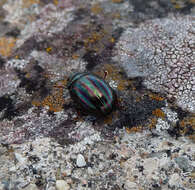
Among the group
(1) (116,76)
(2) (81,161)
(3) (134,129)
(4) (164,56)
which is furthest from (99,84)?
(4) (164,56)

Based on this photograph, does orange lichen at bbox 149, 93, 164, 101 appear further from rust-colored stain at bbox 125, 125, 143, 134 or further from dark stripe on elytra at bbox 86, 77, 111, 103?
dark stripe on elytra at bbox 86, 77, 111, 103

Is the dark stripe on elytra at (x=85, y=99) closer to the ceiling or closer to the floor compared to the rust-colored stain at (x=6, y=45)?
closer to the floor

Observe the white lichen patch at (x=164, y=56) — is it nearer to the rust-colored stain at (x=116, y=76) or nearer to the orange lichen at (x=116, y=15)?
the rust-colored stain at (x=116, y=76)

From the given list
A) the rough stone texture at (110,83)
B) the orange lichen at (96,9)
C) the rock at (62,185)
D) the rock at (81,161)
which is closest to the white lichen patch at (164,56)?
the rough stone texture at (110,83)

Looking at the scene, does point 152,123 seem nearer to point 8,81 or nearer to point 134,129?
point 134,129

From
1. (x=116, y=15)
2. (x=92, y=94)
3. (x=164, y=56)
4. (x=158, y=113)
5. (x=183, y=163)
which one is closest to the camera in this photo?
(x=183, y=163)

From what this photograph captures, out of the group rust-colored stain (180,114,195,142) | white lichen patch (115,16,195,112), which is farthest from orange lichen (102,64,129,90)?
rust-colored stain (180,114,195,142)

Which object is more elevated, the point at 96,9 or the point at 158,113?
the point at 96,9
